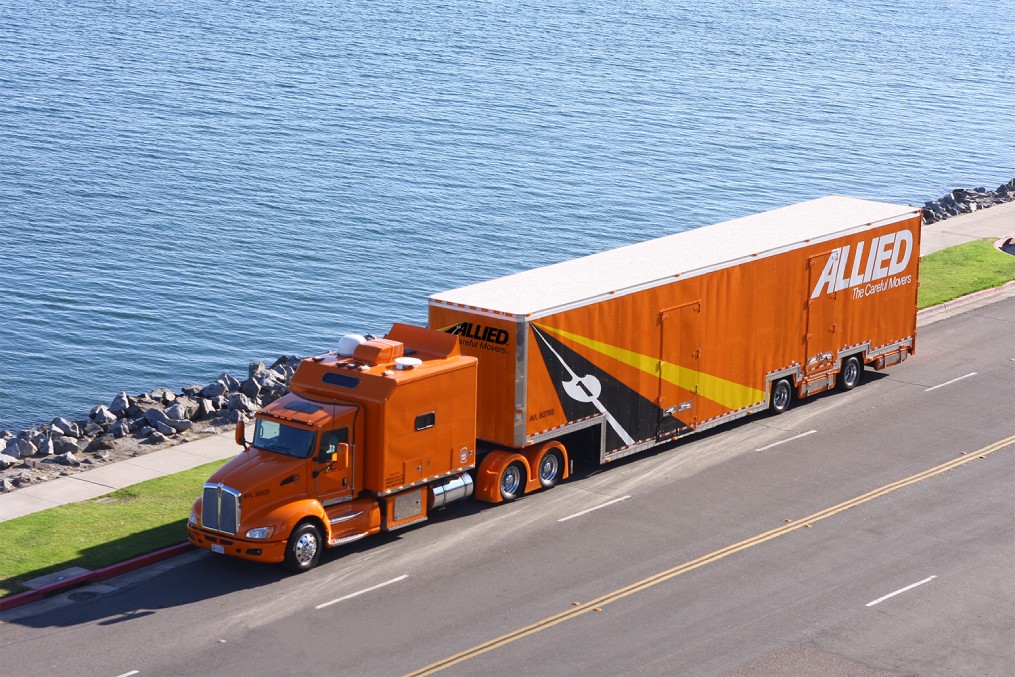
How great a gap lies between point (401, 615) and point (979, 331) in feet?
79.5

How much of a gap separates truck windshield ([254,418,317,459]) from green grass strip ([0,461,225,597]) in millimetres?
2449

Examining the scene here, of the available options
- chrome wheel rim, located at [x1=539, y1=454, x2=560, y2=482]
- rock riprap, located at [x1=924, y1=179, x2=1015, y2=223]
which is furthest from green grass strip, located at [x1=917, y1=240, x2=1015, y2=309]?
chrome wheel rim, located at [x1=539, y1=454, x2=560, y2=482]

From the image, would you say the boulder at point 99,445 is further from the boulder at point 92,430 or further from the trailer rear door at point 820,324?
the trailer rear door at point 820,324

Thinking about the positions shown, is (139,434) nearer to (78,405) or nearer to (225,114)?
(78,405)

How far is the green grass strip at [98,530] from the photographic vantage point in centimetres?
2391

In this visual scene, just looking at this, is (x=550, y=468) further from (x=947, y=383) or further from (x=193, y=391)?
(x=193, y=391)

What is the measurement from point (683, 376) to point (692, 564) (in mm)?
6646

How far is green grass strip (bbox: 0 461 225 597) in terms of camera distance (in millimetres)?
23906

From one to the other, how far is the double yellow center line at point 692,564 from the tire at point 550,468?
178 inches

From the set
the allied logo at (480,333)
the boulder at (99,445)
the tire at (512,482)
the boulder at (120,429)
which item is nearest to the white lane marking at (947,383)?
the tire at (512,482)

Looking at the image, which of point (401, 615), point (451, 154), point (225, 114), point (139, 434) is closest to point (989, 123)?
point (451, 154)

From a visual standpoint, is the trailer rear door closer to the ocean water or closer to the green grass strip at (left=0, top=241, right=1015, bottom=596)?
the green grass strip at (left=0, top=241, right=1015, bottom=596)

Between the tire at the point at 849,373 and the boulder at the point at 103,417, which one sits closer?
the tire at the point at 849,373

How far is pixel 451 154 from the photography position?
7650 centimetres
